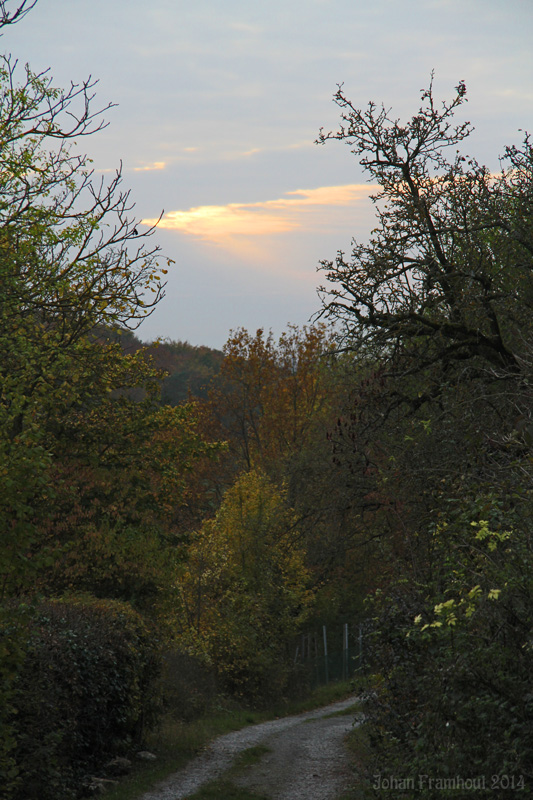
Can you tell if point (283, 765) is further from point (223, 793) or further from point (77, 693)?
point (77, 693)

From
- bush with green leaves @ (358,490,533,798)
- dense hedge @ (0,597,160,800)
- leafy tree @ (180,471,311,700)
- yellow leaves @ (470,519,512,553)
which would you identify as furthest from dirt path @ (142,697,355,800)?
yellow leaves @ (470,519,512,553)

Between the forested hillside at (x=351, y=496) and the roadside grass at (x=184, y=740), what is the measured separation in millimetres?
645

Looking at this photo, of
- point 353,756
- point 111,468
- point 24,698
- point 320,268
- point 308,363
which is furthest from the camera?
point 308,363

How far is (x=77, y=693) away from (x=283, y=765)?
4.97 metres

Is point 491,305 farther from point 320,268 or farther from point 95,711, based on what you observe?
point 95,711

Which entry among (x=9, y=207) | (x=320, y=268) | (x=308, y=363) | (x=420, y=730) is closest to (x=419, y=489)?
(x=320, y=268)

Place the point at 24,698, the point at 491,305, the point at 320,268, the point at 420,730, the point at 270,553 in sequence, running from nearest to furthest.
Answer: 1. the point at 420,730
2. the point at 24,698
3. the point at 491,305
4. the point at 320,268
5. the point at 270,553

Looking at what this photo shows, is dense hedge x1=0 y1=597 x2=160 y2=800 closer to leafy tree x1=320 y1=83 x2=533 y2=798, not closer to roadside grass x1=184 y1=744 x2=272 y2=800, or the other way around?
roadside grass x1=184 y1=744 x2=272 y2=800

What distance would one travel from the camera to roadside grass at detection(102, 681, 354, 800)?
11547 mm

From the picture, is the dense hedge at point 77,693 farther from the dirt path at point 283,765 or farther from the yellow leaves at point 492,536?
the yellow leaves at point 492,536

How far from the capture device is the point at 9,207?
12.1m

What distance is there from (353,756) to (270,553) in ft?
41.6

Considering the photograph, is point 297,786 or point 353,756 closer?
point 297,786

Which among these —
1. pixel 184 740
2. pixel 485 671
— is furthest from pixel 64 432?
pixel 485 671
